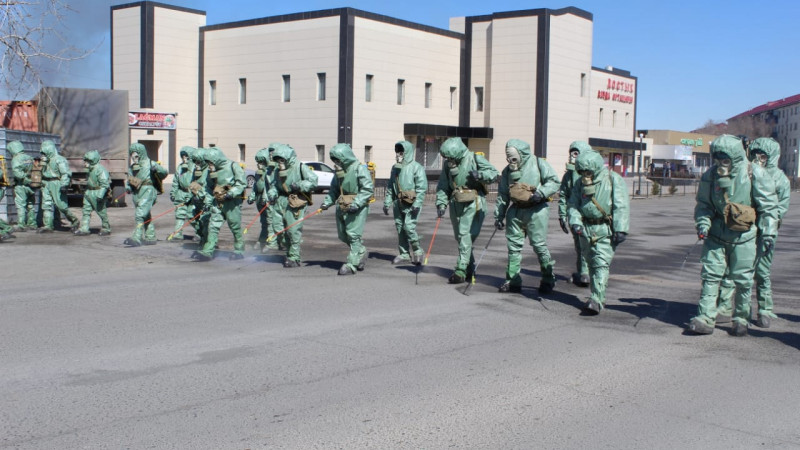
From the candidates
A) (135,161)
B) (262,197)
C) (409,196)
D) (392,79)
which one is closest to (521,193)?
(409,196)

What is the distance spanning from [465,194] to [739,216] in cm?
410

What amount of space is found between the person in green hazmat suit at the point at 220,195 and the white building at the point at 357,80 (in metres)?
28.6

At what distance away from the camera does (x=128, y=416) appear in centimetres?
513

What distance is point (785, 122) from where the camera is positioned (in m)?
116

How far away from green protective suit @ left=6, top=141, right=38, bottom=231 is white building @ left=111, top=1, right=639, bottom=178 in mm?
24267

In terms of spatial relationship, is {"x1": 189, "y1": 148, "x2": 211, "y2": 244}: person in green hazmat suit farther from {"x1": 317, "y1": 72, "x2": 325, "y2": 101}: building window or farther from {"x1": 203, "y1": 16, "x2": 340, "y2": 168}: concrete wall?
{"x1": 317, "y1": 72, "x2": 325, "y2": 101}: building window

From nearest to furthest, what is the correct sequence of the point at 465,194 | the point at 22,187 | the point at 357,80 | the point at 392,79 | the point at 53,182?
the point at 465,194 → the point at 53,182 → the point at 22,187 → the point at 357,80 → the point at 392,79

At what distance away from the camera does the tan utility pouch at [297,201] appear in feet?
40.2

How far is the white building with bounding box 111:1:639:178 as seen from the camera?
4206 centimetres

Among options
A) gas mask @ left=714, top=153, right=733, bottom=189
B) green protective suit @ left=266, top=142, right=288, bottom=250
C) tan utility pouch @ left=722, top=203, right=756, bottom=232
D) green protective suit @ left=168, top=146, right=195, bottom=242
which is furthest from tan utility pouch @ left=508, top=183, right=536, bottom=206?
green protective suit @ left=168, top=146, right=195, bottom=242

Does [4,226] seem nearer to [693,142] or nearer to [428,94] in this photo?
[428,94]

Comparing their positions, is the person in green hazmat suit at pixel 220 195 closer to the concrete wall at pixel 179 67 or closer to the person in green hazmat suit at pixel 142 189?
the person in green hazmat suit at pixel 142 189

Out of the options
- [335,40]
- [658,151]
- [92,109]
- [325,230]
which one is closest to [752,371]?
[325,230]

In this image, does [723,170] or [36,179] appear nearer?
[723,170]
